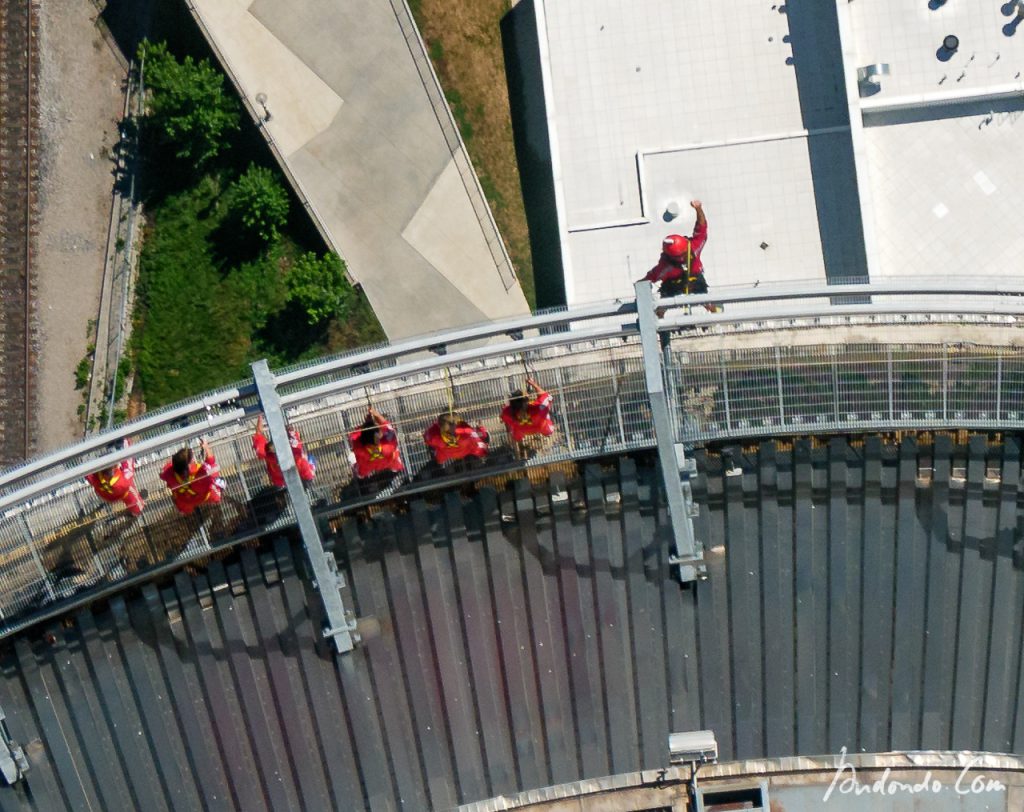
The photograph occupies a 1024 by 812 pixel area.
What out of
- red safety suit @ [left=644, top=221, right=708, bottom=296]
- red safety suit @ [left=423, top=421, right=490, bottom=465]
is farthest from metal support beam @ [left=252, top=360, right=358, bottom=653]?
red safety suit @ [left=644, top=221, right=708, bottom=296]

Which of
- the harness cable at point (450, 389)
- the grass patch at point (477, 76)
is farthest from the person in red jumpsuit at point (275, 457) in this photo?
the grass patch at point (477, 76)

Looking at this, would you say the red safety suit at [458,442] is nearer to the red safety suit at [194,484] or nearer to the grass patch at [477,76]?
the red safety suit at [194,484]

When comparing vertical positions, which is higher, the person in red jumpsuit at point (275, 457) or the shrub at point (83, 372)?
the shrub at point (83, 372)

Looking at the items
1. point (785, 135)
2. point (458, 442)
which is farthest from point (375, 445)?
point (785, 135)

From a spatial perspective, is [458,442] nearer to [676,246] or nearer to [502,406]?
[502,406]

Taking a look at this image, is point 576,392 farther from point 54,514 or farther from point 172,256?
point 172,256

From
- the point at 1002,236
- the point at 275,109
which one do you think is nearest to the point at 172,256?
the point at 275,109
